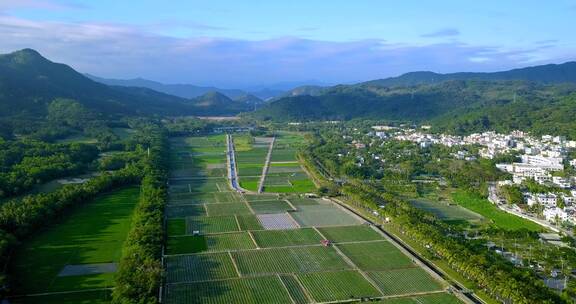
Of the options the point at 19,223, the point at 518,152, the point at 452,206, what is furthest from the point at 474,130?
the point at 19,223

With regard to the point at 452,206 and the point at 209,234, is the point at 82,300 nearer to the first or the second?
the point at 209,234

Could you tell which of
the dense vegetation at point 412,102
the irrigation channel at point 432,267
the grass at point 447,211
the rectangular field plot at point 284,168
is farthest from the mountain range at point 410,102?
the irrigation channel at point 432,267

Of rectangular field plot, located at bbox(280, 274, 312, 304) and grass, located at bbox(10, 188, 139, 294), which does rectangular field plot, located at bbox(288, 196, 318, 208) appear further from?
rectangular field plot, located at bbox(280, 274, 312, 304)

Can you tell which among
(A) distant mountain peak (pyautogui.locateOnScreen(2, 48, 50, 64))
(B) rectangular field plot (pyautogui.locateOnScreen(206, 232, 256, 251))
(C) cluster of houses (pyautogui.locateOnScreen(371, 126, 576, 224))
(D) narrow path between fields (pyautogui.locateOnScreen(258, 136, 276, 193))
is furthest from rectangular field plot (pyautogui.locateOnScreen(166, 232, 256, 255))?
(A) distant mountain peak (pyautogui.locateOnScreen(2, 48, 50, 64))

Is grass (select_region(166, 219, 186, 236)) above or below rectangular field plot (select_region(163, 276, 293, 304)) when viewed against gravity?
above

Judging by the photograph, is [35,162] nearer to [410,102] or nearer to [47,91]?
[47,91]
